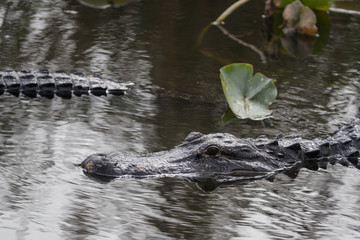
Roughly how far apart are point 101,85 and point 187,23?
313 cm

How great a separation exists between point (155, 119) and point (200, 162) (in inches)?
52.5

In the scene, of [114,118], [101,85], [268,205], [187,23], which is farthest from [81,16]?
[268,205]

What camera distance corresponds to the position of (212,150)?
17.4 ft

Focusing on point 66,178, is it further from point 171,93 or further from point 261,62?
point 261,62

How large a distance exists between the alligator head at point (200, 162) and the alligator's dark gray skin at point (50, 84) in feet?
6.96

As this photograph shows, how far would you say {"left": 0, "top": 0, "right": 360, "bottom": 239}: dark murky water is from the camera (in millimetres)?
4562

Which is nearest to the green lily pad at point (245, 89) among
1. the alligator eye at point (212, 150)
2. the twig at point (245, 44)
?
the alligator eye at point (212, 150)

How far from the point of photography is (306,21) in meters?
10.0

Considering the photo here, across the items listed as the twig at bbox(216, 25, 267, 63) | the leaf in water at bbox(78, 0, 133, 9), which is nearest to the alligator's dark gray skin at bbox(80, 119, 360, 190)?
the twig at bbox(216, 25, 267, 63)

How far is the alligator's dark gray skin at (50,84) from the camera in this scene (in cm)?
729

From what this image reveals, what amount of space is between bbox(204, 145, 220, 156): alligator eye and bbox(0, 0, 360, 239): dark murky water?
0.92 ft

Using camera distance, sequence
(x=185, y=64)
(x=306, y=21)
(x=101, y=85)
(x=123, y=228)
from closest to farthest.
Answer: (x=123, y=228) → (x=101, y=85) → (x=185, y=64) → (x=306, y=21)

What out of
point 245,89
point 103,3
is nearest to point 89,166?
point 245,89

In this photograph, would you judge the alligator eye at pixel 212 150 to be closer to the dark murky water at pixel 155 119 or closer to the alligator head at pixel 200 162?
the alligator head at pixel 200 162
